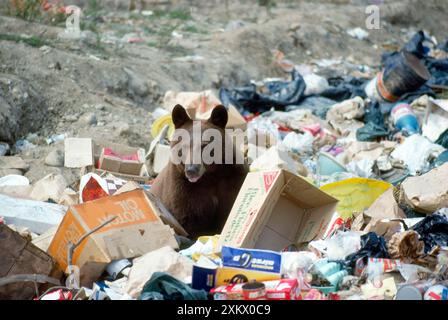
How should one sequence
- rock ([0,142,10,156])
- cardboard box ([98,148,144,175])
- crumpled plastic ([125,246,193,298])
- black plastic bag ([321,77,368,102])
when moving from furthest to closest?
black plastic bag ([321,77,368,102]), rock ([0,142,10,156]), cardboard box ([98,148,144,175]), crumpled plastic ([125,246,193,298])

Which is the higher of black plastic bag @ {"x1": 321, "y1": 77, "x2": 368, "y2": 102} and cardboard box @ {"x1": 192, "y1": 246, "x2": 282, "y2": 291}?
cardboard box @ {"x1": 192, "y1": 246, "x2": 282, "y2": 291}

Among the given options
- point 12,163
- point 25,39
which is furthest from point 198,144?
point 25,39

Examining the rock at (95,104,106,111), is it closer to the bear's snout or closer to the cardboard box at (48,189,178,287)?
the bear's snout

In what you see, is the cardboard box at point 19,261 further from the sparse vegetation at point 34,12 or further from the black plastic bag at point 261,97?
the sparse vegetation at point 34,12

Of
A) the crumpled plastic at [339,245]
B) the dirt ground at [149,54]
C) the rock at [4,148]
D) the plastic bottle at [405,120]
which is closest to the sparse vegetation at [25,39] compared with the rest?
the dirt ground at [149,54]

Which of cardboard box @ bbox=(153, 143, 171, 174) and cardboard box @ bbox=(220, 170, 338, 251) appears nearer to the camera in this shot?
cardboard box @ bbox=(220, 170, 338, 251)

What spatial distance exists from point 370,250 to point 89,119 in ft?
14.9

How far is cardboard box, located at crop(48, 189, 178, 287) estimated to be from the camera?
4.21m

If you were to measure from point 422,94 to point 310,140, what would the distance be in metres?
2.28

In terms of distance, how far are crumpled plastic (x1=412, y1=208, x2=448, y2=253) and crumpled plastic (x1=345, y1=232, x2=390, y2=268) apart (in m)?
0.29

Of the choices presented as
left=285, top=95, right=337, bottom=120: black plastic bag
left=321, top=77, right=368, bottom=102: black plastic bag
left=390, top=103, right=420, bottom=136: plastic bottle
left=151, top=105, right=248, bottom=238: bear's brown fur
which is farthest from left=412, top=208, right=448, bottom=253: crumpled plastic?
left=321, top=77, right=368, bottom=102: black plastic bag

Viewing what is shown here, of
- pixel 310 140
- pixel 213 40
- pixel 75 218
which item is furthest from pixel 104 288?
pixel 213 40

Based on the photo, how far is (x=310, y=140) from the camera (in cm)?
805
